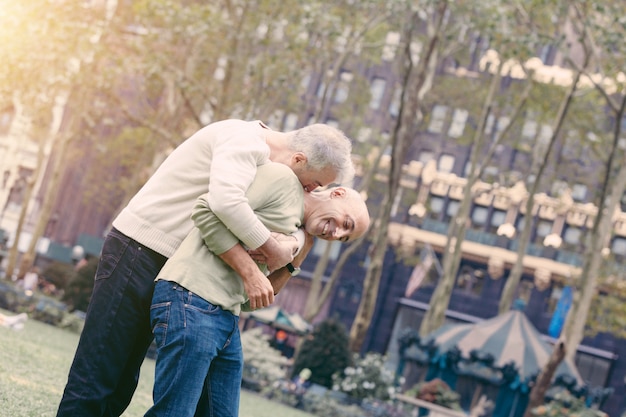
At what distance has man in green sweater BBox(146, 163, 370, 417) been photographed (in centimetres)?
392

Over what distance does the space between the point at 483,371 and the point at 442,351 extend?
107 cm

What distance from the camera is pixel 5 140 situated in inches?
2046

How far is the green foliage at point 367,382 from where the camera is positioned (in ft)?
66.9

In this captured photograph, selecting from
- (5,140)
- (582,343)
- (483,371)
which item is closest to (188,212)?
(483,371)

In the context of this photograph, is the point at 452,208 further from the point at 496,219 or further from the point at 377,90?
the point at 377,90

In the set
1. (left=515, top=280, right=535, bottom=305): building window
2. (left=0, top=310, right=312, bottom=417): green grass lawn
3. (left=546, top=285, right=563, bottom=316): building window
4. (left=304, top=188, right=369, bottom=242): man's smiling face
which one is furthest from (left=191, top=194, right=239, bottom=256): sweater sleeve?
(left=515, top=280, right=535, bottom=305): building window

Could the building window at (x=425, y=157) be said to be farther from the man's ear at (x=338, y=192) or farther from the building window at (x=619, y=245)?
the man's ear at (x=338, y=192)

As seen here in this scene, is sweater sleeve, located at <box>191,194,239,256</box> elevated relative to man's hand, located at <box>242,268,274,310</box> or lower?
elevated

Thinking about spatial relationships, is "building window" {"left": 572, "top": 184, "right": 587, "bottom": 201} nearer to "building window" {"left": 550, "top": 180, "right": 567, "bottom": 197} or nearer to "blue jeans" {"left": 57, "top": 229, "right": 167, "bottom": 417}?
"building window" {"left": 550, "top": 180, "right": 567, "bottom": 197}

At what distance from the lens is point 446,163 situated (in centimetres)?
5003

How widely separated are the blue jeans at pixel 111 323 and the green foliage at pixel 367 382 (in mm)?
16191

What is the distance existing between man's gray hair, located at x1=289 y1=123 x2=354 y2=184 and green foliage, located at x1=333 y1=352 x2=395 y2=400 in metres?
16.4

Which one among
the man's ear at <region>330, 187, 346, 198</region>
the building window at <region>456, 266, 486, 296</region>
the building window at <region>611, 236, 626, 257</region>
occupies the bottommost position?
the man's ear at <region>330, 187, 346, 198</region>

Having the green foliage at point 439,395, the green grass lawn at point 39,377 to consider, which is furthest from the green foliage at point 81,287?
the green foliage at point 439,395
